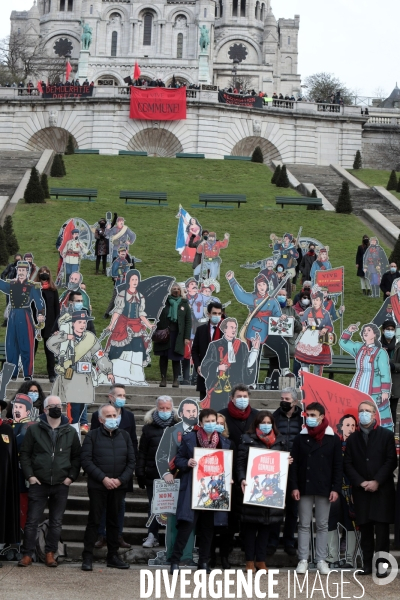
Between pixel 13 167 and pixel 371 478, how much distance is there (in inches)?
1345

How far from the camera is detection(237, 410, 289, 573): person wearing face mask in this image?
11.9 m

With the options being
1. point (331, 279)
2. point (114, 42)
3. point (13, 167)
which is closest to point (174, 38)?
point (114, 42)

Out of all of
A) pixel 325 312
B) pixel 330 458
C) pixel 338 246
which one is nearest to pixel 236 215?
pixel 338 246

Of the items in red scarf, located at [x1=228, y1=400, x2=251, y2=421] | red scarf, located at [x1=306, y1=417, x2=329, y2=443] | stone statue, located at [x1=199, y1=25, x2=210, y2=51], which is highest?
stone statue, located at [x1=199, y1=25, x2=210, y2=51]

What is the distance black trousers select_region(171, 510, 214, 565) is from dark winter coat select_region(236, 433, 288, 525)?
358 mm

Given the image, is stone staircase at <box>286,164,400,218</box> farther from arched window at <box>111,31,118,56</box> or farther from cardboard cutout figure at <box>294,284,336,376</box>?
arched window at <box>111,31,118,56</box>

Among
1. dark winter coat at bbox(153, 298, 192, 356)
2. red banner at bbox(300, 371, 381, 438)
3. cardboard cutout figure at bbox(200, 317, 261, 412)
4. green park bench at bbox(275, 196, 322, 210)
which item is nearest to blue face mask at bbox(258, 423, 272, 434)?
red banner at bbox(300, 371, 381, 438)

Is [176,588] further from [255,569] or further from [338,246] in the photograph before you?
Answer: [338,246]

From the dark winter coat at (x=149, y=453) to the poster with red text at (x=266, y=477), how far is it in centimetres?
131

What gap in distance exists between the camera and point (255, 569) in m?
11.9

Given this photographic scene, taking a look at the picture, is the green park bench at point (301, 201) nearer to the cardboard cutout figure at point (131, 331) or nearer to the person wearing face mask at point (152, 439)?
the cardboard cutout figure at point (131, 331)

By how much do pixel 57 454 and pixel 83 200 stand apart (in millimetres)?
25495

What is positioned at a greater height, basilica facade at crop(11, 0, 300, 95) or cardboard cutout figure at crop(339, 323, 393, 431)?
basilica facade at crop(11, 0, 300, 95)

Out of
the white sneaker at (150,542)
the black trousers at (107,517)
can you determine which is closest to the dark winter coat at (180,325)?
the white sneaker at (150,542)
